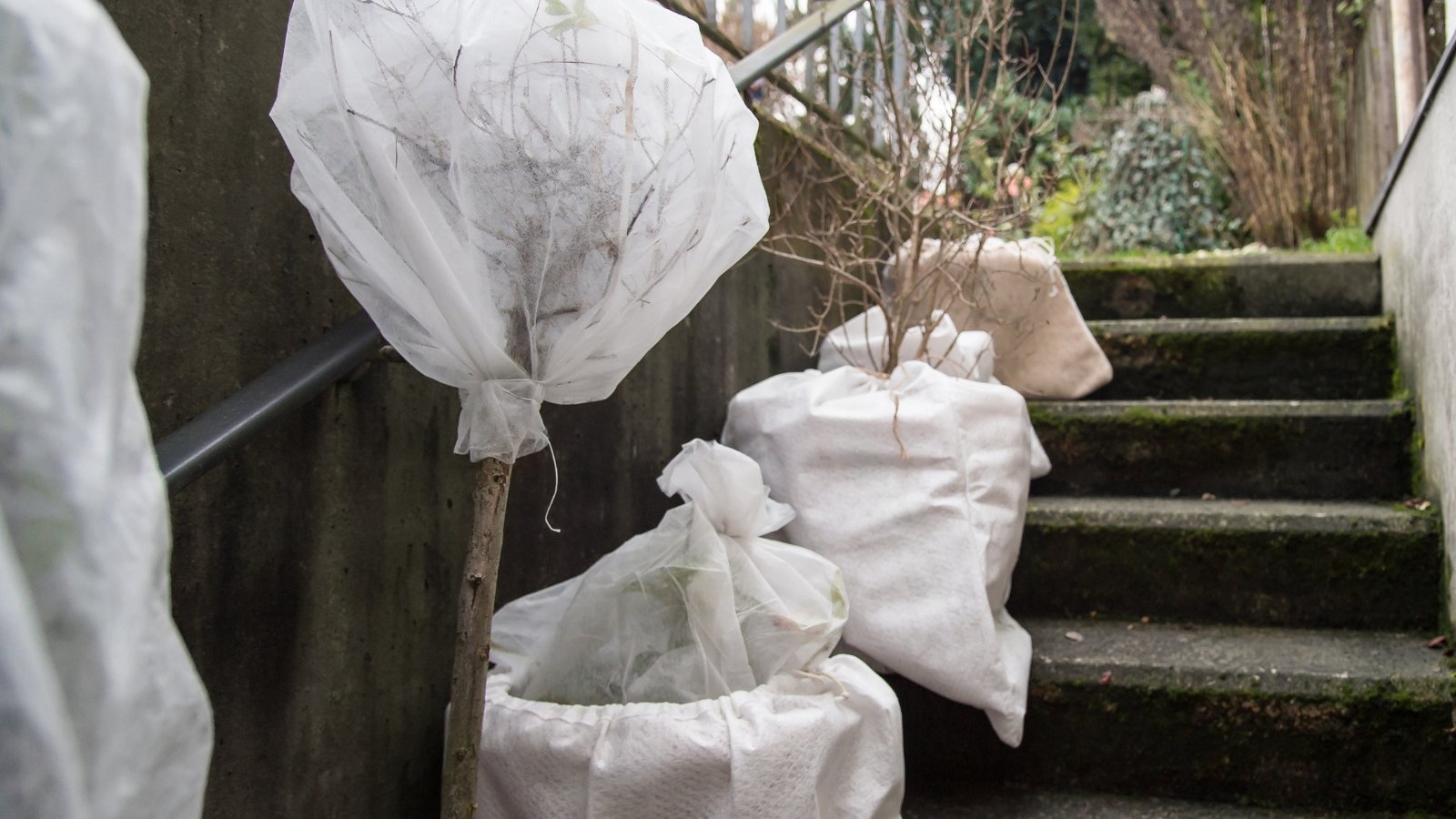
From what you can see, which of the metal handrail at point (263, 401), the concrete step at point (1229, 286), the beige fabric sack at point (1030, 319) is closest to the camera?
the metal handrail at point (263, 401)

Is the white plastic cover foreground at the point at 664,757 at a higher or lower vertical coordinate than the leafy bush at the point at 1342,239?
lower

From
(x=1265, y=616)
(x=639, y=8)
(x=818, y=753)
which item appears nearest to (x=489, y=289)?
(x=639, y=8)

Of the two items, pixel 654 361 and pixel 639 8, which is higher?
pixel 639 8

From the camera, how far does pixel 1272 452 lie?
2.05 meters

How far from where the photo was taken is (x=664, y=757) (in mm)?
1053

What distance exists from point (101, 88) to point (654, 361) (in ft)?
4.24

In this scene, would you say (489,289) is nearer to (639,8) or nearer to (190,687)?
(639,8)

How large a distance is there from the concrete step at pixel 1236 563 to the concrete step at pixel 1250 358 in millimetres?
477

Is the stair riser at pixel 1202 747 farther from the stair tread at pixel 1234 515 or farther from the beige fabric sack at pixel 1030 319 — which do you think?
the beige fabric sack at pixel 1030 319

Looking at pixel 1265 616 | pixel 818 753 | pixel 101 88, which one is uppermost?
pixel 101 88

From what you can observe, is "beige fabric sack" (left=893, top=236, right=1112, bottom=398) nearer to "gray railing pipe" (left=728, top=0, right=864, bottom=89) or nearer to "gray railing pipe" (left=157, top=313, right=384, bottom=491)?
"gray railing pipe" (left=728, top=0, right=864, bottom=89)

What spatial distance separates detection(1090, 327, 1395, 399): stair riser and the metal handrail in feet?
6.49

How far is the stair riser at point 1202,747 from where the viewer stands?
1445 mm

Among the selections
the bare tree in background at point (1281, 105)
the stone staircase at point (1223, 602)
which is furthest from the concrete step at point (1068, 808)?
the bare tree in background at point (1281, 105)
